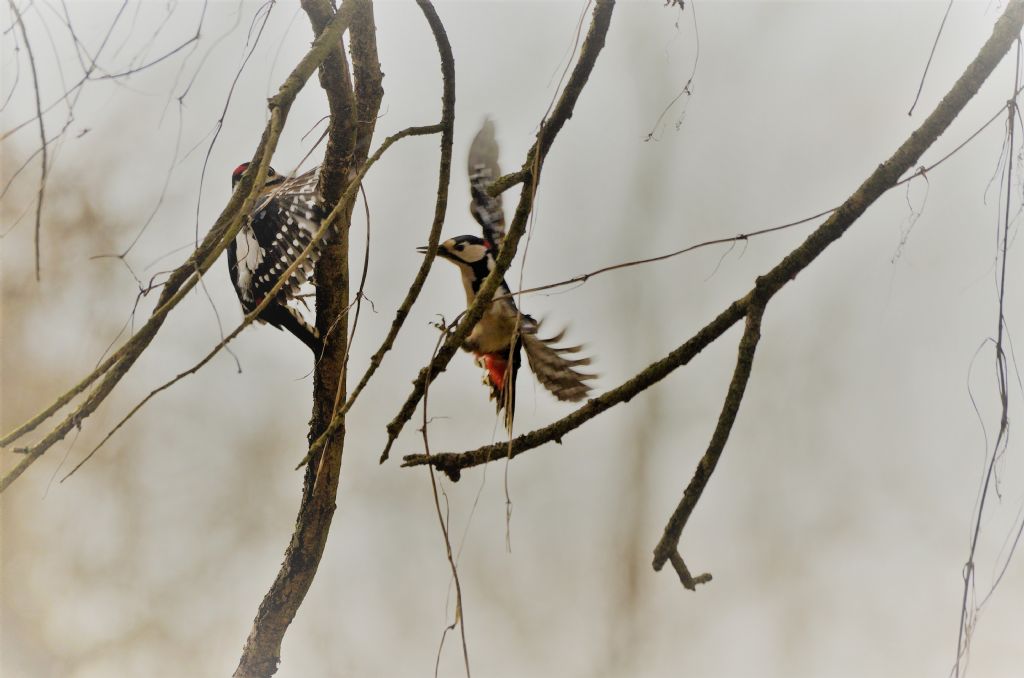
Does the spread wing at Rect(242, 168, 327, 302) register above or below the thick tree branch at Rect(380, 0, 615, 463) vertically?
above

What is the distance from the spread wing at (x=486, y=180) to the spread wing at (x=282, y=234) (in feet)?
0.65

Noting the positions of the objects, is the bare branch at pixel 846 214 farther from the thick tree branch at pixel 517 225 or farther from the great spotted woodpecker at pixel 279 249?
the great spotted woodpecker at pixel 279 249

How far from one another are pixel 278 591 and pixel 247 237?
459 mm

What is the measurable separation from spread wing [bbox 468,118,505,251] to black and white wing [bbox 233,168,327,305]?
0.63 feet

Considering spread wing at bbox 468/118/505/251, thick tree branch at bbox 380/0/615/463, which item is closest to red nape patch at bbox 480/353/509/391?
spread wing at bbox 468/118/505/251

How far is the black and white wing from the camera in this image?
1005 millimetres

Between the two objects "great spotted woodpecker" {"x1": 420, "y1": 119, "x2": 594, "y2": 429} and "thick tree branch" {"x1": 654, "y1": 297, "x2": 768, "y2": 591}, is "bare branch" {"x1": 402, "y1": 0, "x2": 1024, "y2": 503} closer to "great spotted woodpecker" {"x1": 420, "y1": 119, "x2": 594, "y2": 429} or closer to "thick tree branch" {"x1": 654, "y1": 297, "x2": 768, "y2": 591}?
"thick tree branch" {"x1": 654, "y1": 297, "x2": 768, "y2": 591}

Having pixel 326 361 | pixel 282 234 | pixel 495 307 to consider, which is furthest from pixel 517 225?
pixel 282 234

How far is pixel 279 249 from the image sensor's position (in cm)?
105

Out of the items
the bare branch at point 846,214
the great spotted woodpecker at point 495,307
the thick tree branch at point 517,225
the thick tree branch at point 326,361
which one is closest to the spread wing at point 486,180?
the great spotted woodpecker at point 495,307

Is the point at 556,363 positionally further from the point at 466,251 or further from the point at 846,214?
the point at 846,214

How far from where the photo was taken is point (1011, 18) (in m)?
0.58

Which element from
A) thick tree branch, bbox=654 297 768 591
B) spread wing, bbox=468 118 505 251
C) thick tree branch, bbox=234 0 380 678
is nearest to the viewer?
thick tree branch, bbox=654 297 768 591

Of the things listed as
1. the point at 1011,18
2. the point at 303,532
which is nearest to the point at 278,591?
the point at 303,532
